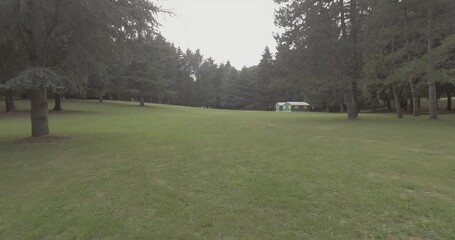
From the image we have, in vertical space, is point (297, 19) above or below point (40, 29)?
above

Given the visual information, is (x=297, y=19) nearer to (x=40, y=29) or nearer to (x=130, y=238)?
(x=40, y=29)

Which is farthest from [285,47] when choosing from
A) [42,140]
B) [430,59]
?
[42,140]

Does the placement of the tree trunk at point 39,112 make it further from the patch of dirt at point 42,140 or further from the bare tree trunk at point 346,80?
the bare tree trunk at point 346,80

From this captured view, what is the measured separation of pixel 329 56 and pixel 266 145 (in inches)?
598

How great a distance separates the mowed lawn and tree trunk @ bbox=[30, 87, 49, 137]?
2.50 m

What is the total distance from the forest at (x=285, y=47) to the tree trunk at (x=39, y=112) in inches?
1.4

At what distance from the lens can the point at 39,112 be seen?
528 inches

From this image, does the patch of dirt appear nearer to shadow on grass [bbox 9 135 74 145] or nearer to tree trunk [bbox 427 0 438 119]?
shadow on grass [bbox 9 135 74 145]

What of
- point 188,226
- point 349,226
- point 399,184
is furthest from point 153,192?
point 399,184

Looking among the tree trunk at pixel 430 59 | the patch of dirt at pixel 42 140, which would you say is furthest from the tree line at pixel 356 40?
the patch of dirt at pixel 42 140

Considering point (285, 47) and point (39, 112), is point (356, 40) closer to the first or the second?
point (285, 47)

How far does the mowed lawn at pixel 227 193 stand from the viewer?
202 inches

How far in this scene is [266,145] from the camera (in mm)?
11820

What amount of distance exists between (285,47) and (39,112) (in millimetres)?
18299
